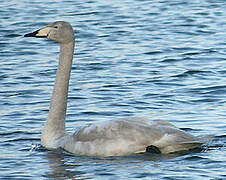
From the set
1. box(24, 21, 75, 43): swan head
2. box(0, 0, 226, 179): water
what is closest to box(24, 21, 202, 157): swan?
box(0, 0, 226, 179): water

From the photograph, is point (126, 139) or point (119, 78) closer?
point (126, 139)

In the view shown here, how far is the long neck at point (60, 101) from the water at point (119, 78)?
0.30m

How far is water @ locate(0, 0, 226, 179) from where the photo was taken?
31.3 feet

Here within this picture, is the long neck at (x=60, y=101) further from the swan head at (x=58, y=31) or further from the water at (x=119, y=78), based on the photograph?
the water at (x=119, y=78)

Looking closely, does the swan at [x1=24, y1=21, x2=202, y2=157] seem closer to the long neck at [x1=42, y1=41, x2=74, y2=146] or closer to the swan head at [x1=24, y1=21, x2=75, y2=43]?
the long neck at [x1=42, y1=41, x2=74, y2=146]

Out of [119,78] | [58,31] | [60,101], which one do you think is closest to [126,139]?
[60,101]

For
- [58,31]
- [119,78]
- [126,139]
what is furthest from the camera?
[119,78]

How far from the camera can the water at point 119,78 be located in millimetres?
9531

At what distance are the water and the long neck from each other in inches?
11.7

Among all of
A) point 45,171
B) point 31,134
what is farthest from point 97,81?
point 45,171

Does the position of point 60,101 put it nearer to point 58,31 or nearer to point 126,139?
point 58,31

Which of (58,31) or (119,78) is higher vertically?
(58,31)

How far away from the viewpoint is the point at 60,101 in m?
10.8

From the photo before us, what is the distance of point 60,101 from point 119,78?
4255 millimetres
